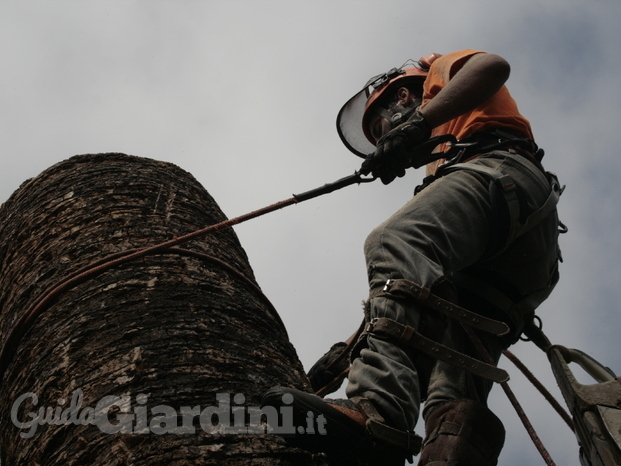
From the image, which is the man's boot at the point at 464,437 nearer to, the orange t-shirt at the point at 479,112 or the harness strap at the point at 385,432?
the harness strap at the point at 385,432

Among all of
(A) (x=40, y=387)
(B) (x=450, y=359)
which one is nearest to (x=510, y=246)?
(B) (x=450, y=359)

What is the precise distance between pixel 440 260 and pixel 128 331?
1.05 meters

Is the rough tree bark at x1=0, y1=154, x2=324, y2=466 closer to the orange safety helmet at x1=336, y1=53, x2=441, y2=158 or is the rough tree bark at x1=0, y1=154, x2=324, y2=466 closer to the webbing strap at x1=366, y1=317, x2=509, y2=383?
the webbing strap at x1=366, y1=317, x2=509, y2=383

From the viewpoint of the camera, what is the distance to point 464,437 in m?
2.57

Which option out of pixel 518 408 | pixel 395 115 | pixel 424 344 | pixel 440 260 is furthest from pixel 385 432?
pixel 395 115

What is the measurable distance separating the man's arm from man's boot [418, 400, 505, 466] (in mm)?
1110

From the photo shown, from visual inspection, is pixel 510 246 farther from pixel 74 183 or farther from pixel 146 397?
pixel 74 183

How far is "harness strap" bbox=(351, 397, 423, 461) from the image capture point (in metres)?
1.86

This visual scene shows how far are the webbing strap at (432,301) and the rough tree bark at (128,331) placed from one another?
42 cm

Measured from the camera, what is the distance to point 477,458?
2.53m

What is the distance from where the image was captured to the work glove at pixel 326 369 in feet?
10.3

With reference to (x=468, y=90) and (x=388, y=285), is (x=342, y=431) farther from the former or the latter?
(x=468, y=90)

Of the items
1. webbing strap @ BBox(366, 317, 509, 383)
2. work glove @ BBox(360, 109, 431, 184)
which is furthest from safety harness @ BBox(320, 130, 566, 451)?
work glove @ BBox(360, 109, 431, 184)

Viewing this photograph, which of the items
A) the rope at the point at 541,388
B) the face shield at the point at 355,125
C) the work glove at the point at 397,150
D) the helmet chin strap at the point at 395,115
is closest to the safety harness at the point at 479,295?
the work glove at the point at 397,150
